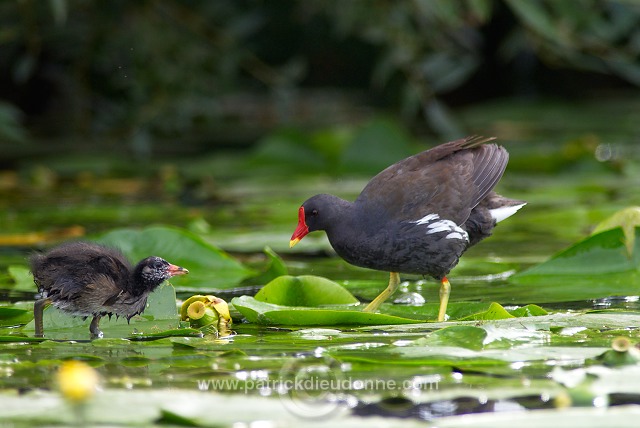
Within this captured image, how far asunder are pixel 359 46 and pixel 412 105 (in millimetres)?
3656

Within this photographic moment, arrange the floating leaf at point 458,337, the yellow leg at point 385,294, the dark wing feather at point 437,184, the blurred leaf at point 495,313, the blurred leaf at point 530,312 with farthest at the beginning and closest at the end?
1. the dark wing feather at point 437,184
2. the yellow leg at point 385,294
3. the blurred leaf at point 530,312
4. the blurred leaf at point 495,313
5. the floating leaf at point 458,337

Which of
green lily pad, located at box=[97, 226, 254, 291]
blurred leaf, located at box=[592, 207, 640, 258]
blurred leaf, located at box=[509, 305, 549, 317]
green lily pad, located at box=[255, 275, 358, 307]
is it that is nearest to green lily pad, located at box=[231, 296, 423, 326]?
green lily pad, located at box=[255, 275, 358, 307]

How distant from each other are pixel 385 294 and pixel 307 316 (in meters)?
0.76

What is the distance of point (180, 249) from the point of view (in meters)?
4.91

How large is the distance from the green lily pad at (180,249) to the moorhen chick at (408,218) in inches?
23.8

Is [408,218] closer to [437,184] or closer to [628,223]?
[437,184]

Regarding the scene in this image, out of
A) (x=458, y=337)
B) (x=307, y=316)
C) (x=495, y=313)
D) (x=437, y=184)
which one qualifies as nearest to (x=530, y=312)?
(x=495, y=313)

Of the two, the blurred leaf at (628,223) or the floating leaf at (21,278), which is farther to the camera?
the floating leaf at (21,278)

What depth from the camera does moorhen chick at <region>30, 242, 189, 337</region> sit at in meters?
3.71

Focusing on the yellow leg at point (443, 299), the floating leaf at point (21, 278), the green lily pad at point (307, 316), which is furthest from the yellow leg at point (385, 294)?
the floating leaf at point (21, 278)

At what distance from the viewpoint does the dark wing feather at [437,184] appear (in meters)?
4.38

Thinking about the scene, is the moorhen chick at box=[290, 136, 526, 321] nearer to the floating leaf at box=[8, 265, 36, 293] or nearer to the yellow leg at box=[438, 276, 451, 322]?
the yellow leg at box=[438, 276, 451, 322]

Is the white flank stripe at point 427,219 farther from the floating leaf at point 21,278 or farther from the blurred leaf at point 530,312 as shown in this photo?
the floating leaf at point 21,278

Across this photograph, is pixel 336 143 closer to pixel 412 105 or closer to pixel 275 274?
pixel 412 105
